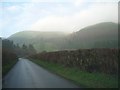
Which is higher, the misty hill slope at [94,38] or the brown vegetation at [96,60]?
the misty hill slope at [94,38]

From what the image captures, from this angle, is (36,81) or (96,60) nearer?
(36,81)

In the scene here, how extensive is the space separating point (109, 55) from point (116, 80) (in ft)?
12.4

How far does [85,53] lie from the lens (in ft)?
83.5

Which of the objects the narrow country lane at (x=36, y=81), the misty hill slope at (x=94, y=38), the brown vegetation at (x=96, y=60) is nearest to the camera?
the narrow country lane at (x=36, y=81)

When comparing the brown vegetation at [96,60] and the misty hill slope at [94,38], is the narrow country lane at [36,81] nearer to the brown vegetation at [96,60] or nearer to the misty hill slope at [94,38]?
the brown vegetation at [96,60]

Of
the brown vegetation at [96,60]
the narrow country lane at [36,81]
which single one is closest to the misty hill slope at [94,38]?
the brown vegetation at [96,60]

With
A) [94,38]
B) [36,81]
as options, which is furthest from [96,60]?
[94,38]

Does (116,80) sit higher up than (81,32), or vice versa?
(81,32)

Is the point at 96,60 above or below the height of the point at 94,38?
below

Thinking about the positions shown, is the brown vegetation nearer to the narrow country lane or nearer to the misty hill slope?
the narrow country lane

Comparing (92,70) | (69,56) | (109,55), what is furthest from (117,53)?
(69,56)

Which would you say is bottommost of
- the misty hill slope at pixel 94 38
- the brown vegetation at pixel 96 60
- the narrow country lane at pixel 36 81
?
the narrow country lane at pixel 36 81

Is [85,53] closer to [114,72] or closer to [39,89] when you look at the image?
[114,72]

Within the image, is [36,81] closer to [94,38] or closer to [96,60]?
[96,60]
